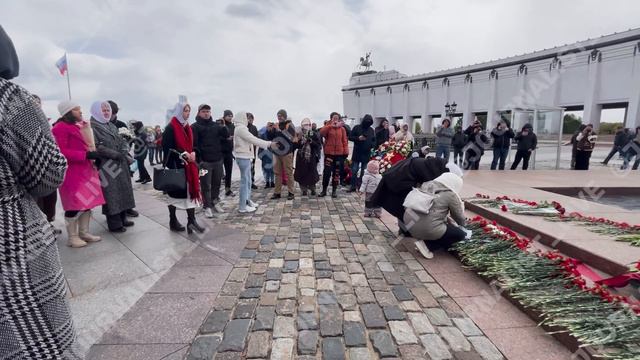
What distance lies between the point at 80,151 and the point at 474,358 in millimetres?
4630

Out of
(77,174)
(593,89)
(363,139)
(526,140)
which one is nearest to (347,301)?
(77,174)

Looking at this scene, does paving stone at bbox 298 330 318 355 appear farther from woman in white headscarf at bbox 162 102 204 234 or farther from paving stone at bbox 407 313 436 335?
woman in white headscarf at bbox 162 102 204 234

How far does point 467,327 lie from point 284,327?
1.46 metres

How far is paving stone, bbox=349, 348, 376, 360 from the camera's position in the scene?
2.32m

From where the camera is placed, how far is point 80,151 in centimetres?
409

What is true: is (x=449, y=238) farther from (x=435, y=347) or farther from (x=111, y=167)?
(x=111, y=167)

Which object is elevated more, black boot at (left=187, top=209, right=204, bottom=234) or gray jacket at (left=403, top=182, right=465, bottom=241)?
gray jacket at (left=403, top=182, right=465, bottom=241)

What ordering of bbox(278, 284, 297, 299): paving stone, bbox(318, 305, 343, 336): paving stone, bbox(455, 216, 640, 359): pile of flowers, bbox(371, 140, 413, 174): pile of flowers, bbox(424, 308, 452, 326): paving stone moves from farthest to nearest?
bbox(371, 140, 413, 174): pile of flowers → bbox(278, 284, 297, 299): paving stone → bbox(424, 308, 452, 326): paving stone → bbox(318, 305, 343, 336): paving stone → bbox(455, 216, 640, 359): pile of flowers

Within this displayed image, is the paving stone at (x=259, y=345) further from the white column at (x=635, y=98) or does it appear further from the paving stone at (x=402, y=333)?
the white column at (x=635, y=98)

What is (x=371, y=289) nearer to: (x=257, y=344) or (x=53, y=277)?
(x=257, y=344)

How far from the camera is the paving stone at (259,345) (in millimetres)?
2344

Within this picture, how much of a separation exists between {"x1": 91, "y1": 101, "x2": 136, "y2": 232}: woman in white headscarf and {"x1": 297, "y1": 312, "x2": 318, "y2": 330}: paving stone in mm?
3413

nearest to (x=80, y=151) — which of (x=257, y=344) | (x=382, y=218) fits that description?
(x=257, y=344)

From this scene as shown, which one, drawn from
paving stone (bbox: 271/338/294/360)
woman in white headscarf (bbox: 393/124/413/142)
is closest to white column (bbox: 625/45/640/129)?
woman in white headscarf (bbox: 393/124/413/142)
